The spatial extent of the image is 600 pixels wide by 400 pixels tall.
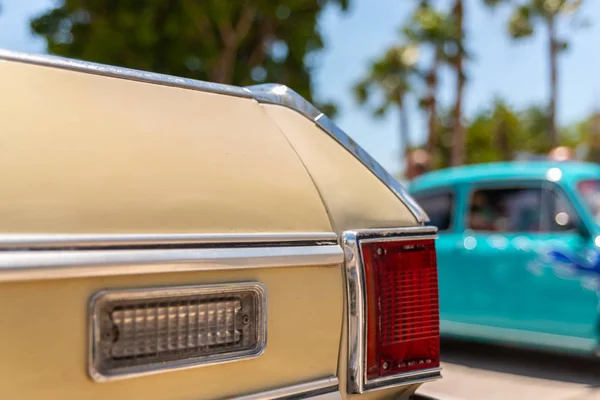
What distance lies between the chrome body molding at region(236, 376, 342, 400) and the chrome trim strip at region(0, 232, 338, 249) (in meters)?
0.40

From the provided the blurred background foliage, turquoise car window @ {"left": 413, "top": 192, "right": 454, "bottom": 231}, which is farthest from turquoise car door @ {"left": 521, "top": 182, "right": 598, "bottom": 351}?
the blurred background foliage

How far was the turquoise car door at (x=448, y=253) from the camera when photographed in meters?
6.13

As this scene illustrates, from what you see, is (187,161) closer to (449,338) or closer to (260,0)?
(449,338)

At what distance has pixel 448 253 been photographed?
6.27 m

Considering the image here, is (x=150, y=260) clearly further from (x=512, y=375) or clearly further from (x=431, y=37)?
(x=431, y=37)

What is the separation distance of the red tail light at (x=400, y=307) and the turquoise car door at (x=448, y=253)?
4012 mm

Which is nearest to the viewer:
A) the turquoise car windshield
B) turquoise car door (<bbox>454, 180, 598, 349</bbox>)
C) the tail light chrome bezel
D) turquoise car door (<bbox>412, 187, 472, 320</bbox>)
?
the tail light chrome bezel

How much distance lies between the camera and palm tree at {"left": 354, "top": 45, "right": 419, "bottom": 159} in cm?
3210

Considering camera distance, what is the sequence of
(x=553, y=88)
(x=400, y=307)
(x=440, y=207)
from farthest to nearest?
1. (x=553, y=88)
2. (x=440, y=207)
3. (x=400, y=307)

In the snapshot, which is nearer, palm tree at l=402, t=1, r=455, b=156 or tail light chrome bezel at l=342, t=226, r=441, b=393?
tail light chrome bezel at l=342, t=226, r=441, b=393

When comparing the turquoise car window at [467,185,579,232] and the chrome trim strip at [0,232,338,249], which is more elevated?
the turquoise car window at [467,185,579,232]

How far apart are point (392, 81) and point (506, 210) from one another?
2965 centimetres

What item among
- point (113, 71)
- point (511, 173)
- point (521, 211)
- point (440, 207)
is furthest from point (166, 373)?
point (440, 207)

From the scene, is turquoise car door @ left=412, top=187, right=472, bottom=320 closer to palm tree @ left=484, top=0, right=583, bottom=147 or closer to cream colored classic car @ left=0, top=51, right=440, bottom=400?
cream colored classic car @ left=0, top=51, right=440, bottom=400
